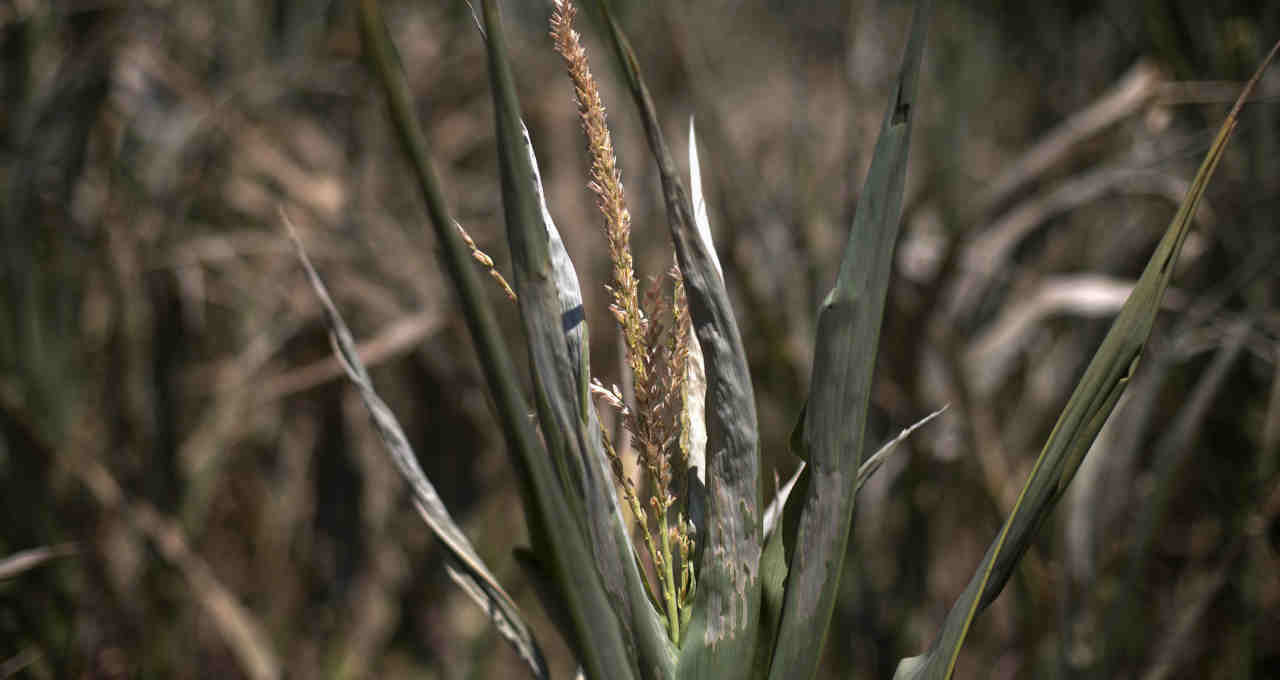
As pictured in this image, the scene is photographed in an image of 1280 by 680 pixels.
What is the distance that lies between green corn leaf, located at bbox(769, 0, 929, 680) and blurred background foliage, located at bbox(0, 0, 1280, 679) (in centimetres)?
32

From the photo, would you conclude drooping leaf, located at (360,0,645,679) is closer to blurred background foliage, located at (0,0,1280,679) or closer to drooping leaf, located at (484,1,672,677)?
drooping leaf, located at (484,1,672,677)

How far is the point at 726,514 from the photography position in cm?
36

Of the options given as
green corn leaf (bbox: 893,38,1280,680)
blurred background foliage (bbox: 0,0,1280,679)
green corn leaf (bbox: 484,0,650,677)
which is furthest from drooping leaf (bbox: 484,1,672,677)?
blurred background foliage (bbox: 0,0,1280,679)

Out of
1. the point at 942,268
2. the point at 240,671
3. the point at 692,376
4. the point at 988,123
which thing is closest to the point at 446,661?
the point at 240,671

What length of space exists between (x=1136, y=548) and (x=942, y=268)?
36 cm

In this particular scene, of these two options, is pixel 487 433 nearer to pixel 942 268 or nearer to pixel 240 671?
pixel 240 671

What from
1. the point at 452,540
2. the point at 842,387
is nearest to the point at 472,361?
the point at 452,540

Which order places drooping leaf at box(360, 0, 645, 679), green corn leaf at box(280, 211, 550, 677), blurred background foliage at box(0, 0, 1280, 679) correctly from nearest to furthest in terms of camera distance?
drooping leaf at box(360, 0, 645, 679) < green corn leaf at box(280, 211, 550, 677) < blurred background foliage at box(0, 0, 1280, 679)

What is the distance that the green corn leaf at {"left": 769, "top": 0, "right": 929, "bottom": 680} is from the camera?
0.33 metres

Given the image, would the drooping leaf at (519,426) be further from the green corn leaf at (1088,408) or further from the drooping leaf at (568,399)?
the green corn leaf at (1088,408)

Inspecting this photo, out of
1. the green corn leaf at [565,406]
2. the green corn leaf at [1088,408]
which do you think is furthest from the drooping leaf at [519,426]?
the green corn leaf at [1088,408]

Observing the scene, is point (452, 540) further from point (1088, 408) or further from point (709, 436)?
point (1088, 408)

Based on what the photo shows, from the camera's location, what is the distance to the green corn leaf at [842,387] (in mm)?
334

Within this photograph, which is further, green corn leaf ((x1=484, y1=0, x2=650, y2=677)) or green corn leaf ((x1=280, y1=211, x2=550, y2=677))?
green corn leaf ((x1=280, y1=211, x2=550, y2=677))
